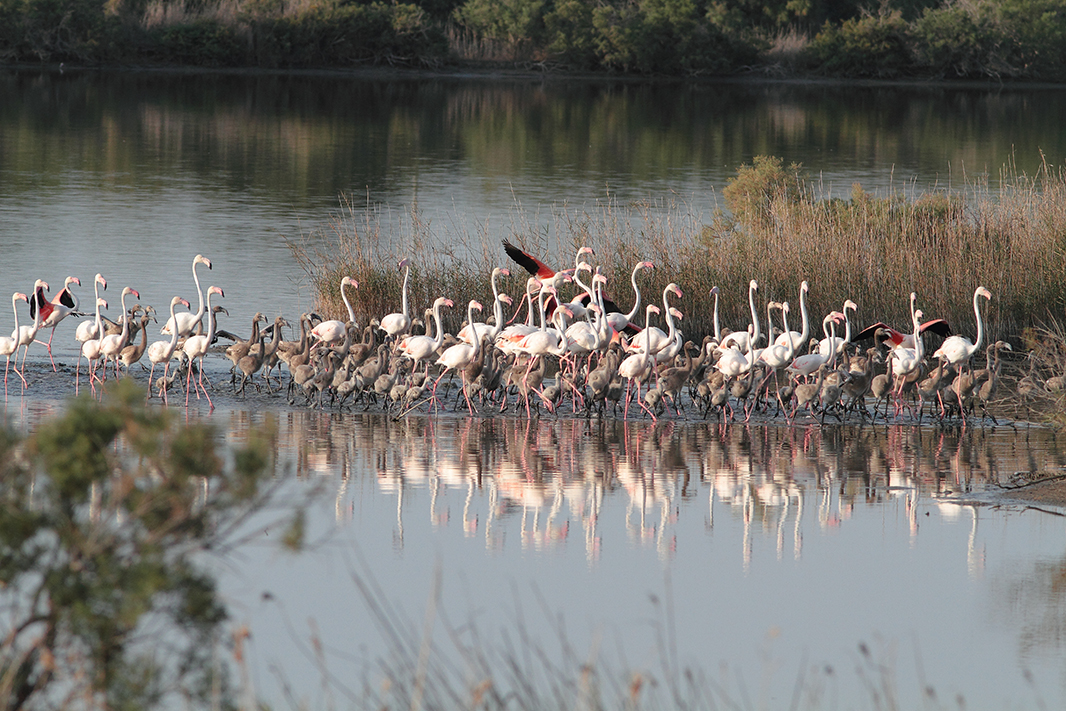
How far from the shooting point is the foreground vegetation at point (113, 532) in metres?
3.87

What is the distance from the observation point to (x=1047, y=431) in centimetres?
→ 1030

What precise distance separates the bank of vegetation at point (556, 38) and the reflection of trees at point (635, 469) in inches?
1405

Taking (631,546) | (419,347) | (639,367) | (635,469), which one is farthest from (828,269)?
(631,546)

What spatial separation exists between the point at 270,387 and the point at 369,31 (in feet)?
119

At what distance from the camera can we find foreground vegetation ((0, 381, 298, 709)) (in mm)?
3865

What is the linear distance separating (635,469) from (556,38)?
38954mm

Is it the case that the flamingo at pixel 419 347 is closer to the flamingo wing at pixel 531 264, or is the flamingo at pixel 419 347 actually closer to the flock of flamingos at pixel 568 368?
the flock of flamingos at pixel 568 368

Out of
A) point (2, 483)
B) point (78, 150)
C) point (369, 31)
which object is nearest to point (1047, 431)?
point (2, 483)

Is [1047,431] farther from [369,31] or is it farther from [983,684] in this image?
[369,31]

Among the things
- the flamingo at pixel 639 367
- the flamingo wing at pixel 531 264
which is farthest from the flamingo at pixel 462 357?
the flamingo wing at pixel 531 264

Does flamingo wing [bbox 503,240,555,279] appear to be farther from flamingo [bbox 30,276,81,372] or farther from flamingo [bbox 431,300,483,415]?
flamingo [bbox 30,276,81,372]

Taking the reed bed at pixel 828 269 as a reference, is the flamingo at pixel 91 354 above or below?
below

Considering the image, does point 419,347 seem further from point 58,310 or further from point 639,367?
point 58,310

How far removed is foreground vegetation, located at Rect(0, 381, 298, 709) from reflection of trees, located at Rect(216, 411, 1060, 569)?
3.35 metres
